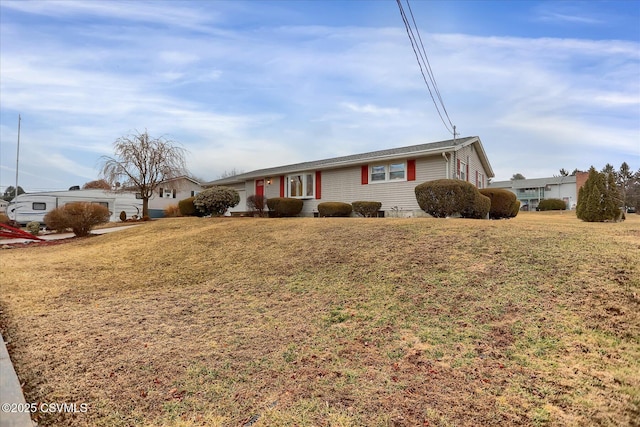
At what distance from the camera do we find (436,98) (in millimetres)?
13234

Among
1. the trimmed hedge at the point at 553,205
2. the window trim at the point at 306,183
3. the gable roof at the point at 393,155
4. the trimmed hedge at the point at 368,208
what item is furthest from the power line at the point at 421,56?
the trimmed hedge at the point at 553,205

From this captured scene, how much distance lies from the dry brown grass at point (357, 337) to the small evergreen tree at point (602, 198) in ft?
19.6

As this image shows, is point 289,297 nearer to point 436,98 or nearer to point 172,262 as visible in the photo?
point 172,262

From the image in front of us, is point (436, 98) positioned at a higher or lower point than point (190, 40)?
lower

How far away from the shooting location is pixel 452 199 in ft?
39.1

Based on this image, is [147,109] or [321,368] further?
[147,109]

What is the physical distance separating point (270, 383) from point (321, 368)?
0.52 m

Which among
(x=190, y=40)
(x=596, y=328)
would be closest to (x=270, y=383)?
(x=596, y=328)

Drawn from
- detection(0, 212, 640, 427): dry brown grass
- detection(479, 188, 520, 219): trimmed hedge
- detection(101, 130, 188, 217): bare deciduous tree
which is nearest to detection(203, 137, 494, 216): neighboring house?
detection(479, 188, 520, 219): trimmed hedge

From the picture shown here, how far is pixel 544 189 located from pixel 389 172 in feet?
143

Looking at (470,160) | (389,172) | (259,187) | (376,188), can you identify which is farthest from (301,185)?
(470,160)

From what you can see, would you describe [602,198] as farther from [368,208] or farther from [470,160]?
[368,208]

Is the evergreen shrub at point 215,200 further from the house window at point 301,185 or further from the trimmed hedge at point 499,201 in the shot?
the trimmed hedge at point 499,201

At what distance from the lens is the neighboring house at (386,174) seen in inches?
573
